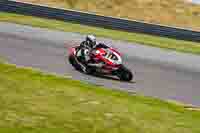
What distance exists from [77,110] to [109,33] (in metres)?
16.5

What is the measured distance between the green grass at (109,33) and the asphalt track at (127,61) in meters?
1.33

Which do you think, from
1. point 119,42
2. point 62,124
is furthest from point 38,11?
point 62,124

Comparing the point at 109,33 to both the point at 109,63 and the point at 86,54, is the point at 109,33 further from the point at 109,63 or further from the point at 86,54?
the point at 109,63

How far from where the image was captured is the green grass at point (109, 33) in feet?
87.2

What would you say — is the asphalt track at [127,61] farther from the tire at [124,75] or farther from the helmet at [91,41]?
the helmet at [91,41]

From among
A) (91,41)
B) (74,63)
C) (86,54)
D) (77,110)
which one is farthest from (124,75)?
(77,110)

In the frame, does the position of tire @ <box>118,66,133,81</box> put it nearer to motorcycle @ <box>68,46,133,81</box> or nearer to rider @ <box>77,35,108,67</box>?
motorcycle @ <box>68,46,133,81</box>

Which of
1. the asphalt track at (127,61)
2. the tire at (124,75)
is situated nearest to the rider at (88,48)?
the asphalt track at (127,61)

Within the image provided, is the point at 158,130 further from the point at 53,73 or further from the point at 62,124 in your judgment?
the point at 53,73

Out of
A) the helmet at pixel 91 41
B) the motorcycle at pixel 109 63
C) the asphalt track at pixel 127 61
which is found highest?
the helmet at pixel 91 41

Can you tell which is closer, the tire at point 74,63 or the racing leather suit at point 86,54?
the racing leather suit at point 86,54

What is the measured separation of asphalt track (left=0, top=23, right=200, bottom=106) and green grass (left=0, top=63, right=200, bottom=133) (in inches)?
64.0

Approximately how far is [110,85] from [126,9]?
22.9m

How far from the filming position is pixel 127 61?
20578mm
